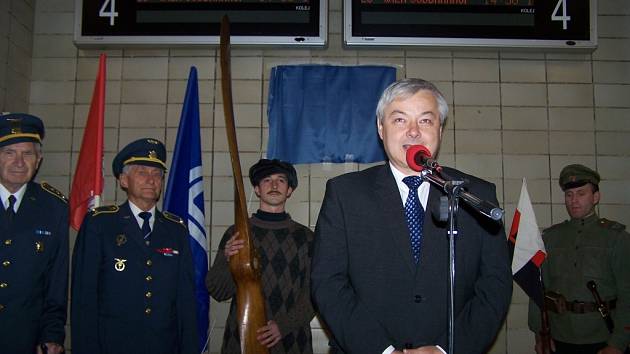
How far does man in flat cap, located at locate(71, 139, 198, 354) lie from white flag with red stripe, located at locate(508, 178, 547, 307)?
200 cm

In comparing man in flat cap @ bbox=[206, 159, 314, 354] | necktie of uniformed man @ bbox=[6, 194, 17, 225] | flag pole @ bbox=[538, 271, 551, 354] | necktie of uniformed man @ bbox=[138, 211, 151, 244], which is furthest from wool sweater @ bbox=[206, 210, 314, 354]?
flag pole @ bbox=[538, 271, 551, 354]

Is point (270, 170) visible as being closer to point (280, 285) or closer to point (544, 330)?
point (280, 285)

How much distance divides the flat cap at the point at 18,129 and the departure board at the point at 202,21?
129cm

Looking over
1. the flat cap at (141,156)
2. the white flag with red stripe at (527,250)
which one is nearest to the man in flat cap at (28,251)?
the flat cap at (141,156)

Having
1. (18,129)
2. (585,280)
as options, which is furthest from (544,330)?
(18,129)

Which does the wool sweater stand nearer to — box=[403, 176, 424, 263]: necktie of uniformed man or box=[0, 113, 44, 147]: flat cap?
box=[0, 113, 44, 147]: flat cap

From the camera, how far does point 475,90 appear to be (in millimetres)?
3678

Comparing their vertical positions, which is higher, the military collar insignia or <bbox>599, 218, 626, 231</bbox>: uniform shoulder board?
<bbox>599, 218, 626, 231</bbox>: uniform shoulder board

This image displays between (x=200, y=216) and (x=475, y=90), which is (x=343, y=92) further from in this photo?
(x=200, y=216)

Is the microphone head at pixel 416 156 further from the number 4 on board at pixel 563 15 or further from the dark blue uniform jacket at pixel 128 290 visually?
the number 4 on board at pixel 563 15

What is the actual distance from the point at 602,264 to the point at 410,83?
2.18 metres

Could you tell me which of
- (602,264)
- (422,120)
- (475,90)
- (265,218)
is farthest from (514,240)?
(422,120)

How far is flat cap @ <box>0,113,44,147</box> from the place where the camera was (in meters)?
2.24

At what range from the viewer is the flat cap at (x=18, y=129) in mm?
2240
